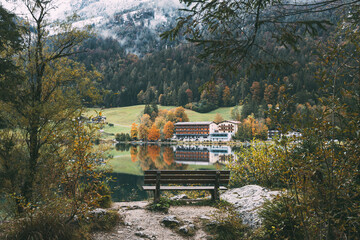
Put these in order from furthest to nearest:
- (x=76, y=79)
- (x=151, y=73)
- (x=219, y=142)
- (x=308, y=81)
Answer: (x=151, y=73), (x=308, y=81), (x=219, y=142), (x=76, y=79)

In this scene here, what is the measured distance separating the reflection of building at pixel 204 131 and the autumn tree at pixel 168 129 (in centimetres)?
259

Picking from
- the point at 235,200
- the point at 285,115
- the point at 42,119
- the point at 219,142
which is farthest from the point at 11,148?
the point at 219,142

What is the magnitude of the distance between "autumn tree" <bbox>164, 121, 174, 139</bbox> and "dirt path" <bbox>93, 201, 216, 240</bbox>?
247 feet

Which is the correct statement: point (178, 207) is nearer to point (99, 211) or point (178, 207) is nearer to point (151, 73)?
point (99, 211)

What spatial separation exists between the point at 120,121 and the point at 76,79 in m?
99.1

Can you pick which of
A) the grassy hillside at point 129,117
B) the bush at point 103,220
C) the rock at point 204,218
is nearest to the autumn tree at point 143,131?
the grassy hillside at point 129,117

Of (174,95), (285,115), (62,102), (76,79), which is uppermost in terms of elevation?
(174,95)

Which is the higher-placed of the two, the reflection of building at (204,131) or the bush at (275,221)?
the bush at (275,221)

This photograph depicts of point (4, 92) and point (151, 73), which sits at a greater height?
point (151, 73)

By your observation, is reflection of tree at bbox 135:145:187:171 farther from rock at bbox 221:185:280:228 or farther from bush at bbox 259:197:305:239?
bush at bbox 259:197:305:239

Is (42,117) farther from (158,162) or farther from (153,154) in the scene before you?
(153,154)

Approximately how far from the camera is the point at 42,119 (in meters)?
7.48

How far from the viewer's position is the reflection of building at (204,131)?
83812 millimetres

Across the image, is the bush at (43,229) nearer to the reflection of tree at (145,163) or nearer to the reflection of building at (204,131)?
the reflection of tree at (145,163)
